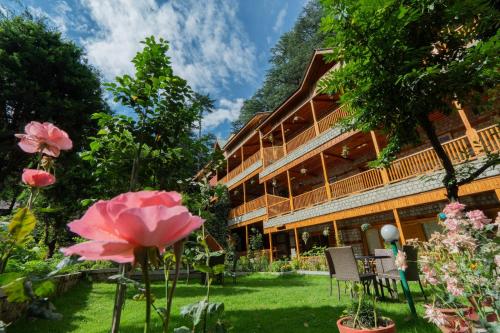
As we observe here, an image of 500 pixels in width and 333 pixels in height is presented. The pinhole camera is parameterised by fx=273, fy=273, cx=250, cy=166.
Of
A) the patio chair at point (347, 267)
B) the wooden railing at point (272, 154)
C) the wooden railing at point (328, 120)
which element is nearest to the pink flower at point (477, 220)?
the patio chair at point (347, 267)

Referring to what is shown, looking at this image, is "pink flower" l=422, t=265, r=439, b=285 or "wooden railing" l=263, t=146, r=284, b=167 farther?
"wooden railing" l=263, t=146, r=284, b=167

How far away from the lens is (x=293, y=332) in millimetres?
3969

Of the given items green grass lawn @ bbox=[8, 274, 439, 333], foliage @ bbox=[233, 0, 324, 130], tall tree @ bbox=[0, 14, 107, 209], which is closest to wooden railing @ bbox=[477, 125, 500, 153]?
green grass lawn @ bbox=[8, 274, 439, 333]

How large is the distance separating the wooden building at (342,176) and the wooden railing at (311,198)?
0.05m

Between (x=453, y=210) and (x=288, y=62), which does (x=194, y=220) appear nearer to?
(x=453, y=210)

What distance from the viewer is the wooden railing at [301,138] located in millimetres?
14383

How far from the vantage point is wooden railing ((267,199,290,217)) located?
1555cm

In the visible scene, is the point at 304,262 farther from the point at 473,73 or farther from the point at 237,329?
the point at 473,73

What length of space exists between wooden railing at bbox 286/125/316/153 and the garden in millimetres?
8621

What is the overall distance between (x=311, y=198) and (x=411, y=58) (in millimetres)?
10295

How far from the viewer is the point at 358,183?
11.2 metres

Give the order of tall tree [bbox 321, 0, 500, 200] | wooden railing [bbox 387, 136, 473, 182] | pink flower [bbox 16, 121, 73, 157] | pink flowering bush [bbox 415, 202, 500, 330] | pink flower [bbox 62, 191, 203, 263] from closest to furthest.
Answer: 1. pink flower [bbox 62, 191, 203, 263]
2. pink flower [bbox 16, 121, 73, 157]
3. pink flowering bush [bbox 415, 202, 500, 330]
4. tall tree [bbox 321, 0, 500, 200]
5. wooden railing [bbox 387, 136, 473, 182]

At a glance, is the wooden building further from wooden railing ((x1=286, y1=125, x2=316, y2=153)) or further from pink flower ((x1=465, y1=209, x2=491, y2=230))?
pink flower ((x1=465, y1=209, x2=491, y2=230))

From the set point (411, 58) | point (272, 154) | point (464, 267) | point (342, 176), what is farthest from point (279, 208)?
point (464, 267)
